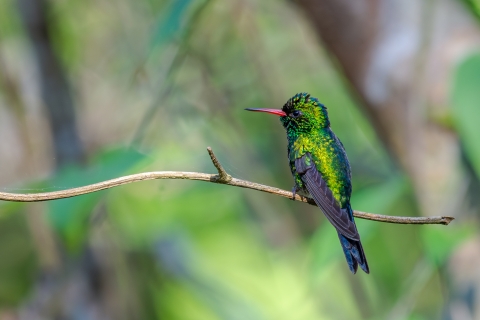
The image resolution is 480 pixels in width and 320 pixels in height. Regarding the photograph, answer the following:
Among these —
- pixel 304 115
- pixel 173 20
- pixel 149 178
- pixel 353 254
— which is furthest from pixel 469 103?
pixel 149 178

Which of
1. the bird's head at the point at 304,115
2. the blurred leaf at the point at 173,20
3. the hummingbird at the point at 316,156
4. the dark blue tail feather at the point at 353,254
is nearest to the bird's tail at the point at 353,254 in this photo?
the dark blue tail feather at the point at 353,254

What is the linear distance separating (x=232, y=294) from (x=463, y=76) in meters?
1.88

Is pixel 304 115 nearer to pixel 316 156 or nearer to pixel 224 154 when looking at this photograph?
pixel 316 156

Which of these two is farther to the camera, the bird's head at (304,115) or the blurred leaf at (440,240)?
the bird's head at (304,115)

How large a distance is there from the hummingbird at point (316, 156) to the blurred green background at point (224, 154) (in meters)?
0.26

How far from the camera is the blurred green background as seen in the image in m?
2.06

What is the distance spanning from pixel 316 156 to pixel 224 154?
922 millimetres

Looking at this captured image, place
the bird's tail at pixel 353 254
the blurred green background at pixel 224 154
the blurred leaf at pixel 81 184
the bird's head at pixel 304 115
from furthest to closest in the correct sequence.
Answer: the blurred green background at pixel 224 154 → the bird's head at pixel 304 115 → the blurred leaf at pixel 81 184 → the bird's tail at pixel 353 254

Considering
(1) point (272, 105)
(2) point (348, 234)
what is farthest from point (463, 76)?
(1) point (272, 105)

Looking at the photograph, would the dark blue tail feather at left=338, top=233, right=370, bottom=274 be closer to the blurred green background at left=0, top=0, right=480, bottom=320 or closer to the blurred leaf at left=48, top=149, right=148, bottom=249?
the blurred green background at left=0, top=0, right=480, bottom=320

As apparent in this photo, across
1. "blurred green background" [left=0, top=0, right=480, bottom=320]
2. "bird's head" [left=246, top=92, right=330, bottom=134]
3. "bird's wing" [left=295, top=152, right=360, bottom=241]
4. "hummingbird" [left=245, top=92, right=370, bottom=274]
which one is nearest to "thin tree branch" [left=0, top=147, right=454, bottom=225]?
"bird's wing" [left=295, top=152, right=360, bottom=241]

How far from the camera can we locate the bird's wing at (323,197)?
1260 millimetres

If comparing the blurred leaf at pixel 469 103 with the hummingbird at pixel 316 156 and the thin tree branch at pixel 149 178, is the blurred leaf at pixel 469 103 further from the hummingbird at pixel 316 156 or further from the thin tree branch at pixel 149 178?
the thin tree branch at pixel 149 178

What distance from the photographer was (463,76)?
160 centimetres
